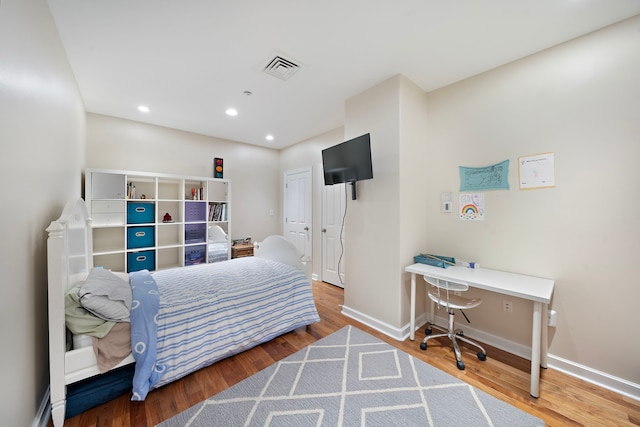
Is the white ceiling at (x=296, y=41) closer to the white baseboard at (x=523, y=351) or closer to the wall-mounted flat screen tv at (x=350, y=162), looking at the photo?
the wall-mounted flat screen tv at (x=350, y=162)

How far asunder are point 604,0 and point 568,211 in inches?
55.3

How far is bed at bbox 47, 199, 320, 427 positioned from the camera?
1.38 m

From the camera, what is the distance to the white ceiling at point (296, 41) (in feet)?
5.10

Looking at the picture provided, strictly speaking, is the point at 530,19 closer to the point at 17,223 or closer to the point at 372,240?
the point at 372,240

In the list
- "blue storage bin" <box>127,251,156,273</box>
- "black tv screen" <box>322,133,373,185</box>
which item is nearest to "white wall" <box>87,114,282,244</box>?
"blue storage bin" <box>127,251,156,273</box>

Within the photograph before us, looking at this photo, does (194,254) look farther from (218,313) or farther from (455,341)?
(455,341)

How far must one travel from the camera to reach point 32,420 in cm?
128

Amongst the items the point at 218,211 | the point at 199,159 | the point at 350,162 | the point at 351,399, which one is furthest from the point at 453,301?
the point at 199,159

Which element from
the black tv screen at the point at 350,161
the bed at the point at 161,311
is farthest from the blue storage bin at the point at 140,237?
the black tv screen at the point at 350,161

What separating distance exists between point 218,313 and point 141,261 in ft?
7.00

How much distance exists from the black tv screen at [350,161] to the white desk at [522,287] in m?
1.07

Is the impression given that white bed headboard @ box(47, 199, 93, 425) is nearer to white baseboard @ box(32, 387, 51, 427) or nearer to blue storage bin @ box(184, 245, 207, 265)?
white baseboard @ box(32, 387, 51, 427)

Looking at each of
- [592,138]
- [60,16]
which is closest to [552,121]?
[592,138]

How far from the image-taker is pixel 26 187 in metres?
1.26
